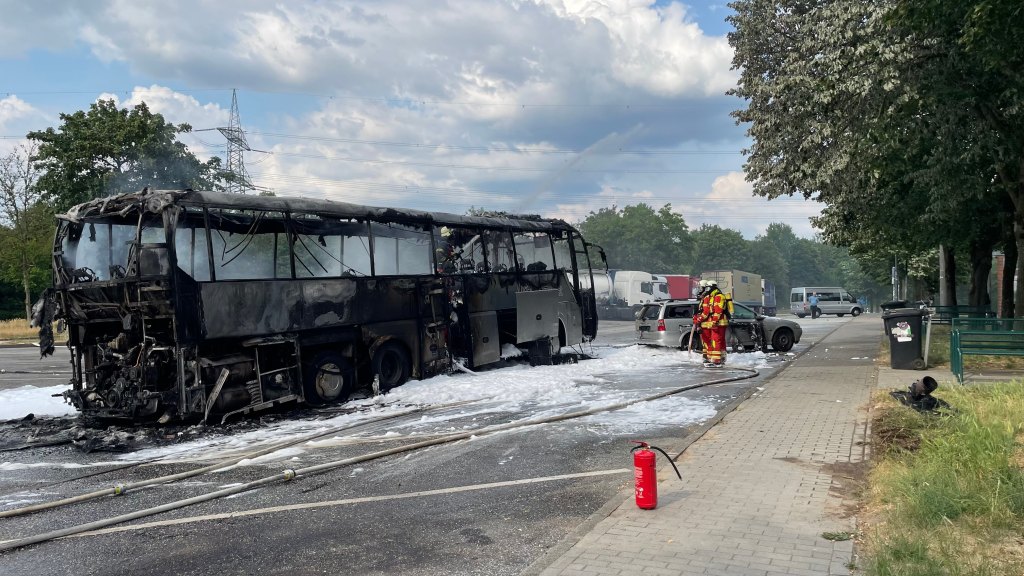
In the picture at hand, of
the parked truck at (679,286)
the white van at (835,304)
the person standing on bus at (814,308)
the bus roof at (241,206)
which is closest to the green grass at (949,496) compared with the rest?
the bus roof at (241,206)

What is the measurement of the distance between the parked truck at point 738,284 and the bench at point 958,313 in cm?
2210

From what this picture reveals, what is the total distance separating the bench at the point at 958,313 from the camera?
77.1ft

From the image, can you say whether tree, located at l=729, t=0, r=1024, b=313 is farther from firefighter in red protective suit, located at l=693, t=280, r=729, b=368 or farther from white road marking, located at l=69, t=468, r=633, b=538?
white road marking, located at l=69, t=468, r=633, b=538

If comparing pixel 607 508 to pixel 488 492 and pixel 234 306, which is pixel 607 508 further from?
pixel 234 306

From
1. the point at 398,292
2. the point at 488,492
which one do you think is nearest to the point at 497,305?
the point at 398,292

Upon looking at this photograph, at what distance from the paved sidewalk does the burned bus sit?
633cm

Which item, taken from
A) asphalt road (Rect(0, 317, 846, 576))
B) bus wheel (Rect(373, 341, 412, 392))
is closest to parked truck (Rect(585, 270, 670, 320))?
bus wheel (Rect(373, 341, 412, 392))

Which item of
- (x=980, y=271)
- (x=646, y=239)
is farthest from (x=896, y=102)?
(x=646, y=239)

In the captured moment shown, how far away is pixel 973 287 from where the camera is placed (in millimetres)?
29031

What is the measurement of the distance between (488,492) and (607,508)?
1275 mm

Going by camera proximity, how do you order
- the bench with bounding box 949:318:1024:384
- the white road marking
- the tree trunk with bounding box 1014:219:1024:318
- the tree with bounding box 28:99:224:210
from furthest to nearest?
1. the tree with bounding box 28:99:224:210
2. the tree trunk with bounding box 1014:219:1024:318
3. the bench with bounding box 949:318:1024:384
4. the white road marking

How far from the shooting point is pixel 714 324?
15.7 m

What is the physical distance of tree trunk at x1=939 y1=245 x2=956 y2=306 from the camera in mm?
28484

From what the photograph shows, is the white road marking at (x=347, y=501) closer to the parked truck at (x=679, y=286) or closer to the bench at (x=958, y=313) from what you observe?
the bench at (x=958, y=313)
